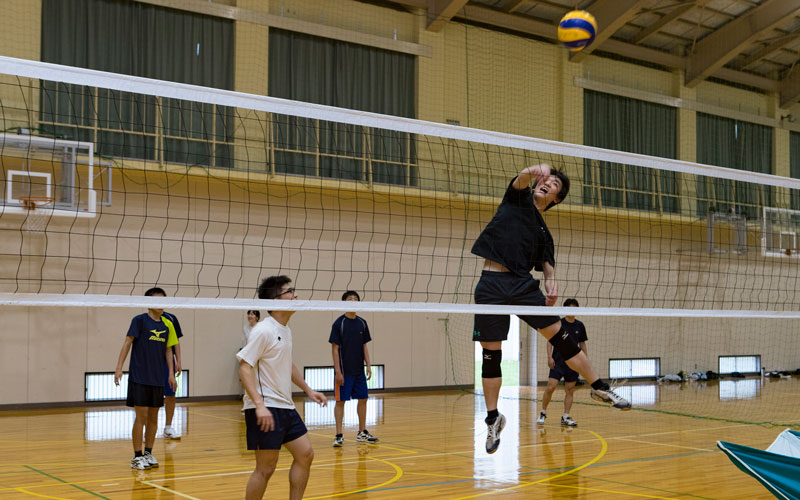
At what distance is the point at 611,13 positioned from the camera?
54.1 feet

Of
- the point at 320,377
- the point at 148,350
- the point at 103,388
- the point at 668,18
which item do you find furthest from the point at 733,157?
the point at 148,350

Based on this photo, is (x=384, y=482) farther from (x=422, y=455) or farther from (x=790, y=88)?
(x=790, y=88)

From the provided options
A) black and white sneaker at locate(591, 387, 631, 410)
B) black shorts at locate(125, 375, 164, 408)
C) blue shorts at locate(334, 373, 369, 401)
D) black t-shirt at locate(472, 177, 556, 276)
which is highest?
black t-shirt at locate(472, 177, 556, 276)

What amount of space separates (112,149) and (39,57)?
6.04ft

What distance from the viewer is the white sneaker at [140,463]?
7.03 m

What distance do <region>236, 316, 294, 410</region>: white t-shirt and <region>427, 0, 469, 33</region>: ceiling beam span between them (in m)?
12.3

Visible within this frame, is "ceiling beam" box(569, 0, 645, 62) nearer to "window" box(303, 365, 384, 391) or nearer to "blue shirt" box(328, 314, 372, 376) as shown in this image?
"window" box(303, 365, 384, 391)

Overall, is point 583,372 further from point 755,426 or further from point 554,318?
point 755,426

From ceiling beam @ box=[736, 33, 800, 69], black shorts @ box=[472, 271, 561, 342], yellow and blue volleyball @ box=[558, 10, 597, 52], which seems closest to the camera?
black shorts @ box=[472, 271, 561, 342]

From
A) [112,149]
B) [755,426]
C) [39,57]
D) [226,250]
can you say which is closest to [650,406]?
[755,426]

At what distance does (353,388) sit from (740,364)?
607 inches

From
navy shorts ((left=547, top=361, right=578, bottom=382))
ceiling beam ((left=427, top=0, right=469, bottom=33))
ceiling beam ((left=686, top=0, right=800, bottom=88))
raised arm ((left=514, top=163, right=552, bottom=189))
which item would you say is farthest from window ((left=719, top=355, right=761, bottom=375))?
raised arm ((left=514, top=163, right=552, bottom=189))

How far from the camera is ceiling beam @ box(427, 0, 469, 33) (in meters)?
15.7

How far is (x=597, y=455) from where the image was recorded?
Answer: 801cm
